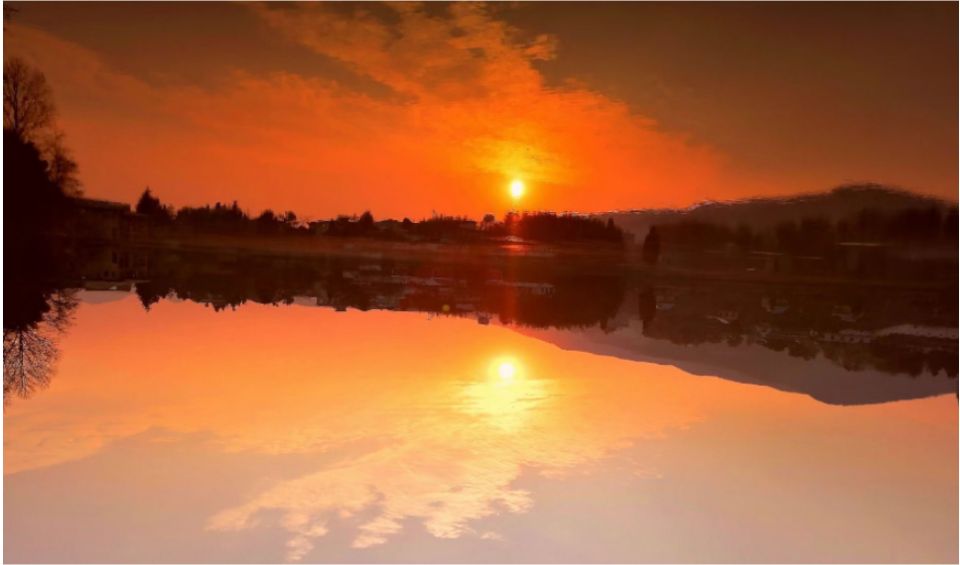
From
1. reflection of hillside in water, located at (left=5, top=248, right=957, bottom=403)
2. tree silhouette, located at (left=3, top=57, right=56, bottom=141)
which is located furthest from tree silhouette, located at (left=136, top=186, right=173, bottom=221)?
tree silhouette, located at (left=3, top=57, right=56, bottom=141)

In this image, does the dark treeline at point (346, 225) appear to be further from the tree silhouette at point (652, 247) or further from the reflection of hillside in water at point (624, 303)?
the tree silhouette at point (652, 247)

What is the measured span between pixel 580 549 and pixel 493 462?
664 mm

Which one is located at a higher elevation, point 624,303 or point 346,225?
point 346,225

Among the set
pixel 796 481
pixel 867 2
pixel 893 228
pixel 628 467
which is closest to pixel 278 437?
pixel 628 467

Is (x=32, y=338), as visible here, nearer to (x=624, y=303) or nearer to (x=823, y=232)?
(x=624, y=303)

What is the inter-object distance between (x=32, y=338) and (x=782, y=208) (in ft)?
17.3

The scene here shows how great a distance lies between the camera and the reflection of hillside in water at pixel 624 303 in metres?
3.50

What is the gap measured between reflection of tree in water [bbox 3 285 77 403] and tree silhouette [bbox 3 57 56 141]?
3.88ft

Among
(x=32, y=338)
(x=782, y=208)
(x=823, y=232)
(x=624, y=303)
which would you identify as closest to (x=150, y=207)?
(x=32, y=338)

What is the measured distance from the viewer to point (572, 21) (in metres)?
3.57

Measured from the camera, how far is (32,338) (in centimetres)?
365

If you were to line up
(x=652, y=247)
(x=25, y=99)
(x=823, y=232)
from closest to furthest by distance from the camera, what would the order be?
(x=823, y=232) → (x=25, y=99) → (x=652, y=247)

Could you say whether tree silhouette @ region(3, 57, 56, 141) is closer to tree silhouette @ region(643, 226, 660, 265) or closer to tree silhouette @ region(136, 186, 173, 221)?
tree silhouette @ region(136, 186, 173, 221)

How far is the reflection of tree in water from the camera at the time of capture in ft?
11.4
